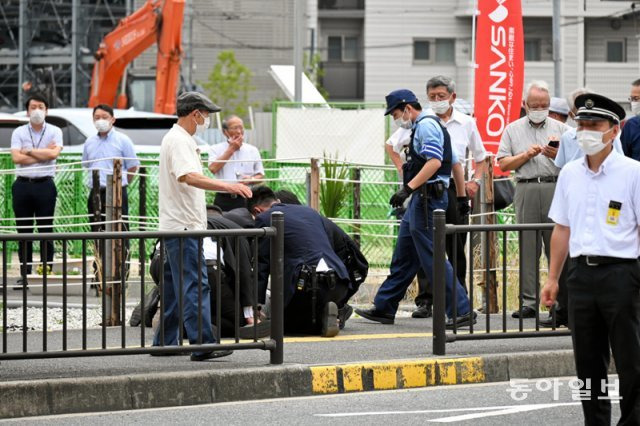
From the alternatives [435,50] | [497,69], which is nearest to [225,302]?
[497,69]

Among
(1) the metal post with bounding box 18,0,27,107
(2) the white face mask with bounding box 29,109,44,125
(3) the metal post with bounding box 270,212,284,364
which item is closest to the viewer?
(3) the metal post with bounding box 270,212,284,364

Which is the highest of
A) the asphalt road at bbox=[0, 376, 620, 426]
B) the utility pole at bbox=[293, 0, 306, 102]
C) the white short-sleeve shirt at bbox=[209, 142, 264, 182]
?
the utility pole at bbox=[293, 0, 306, 102]

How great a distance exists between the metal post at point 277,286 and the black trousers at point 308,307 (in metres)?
1.51

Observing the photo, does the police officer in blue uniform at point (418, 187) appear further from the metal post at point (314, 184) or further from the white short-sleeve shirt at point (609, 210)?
the white short-sleeve shirt at point (609, 210)

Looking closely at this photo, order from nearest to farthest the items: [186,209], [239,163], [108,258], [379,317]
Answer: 1. [186,209]
2. [379,317]
3. [108,258]
4. [239,163]

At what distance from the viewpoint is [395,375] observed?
9.92 metres

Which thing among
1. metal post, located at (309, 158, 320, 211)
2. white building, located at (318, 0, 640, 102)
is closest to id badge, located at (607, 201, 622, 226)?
metal post, located at (309, 158, 320, 211)

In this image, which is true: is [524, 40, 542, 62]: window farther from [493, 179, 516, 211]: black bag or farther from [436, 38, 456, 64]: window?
[493, 179, 516, 211]: black bag

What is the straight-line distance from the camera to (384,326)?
1245cm

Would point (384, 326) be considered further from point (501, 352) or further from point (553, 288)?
point (553, 288)

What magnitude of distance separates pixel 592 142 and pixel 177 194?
11.9ft

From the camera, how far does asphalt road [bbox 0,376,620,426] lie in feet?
27.8

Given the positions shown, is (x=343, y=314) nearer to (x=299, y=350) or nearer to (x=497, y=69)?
(x=299, y=350)

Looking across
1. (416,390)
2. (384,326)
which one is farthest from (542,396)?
(384,326)
